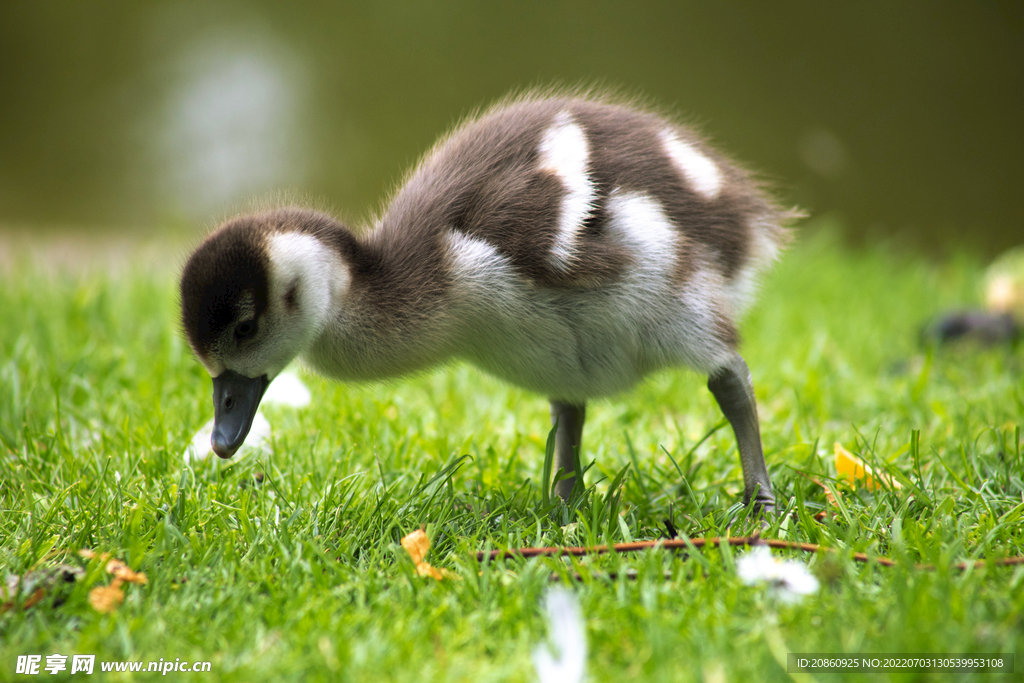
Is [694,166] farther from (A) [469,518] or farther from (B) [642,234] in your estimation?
(A) [469,518]

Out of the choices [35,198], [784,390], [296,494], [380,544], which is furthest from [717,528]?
[35,198]

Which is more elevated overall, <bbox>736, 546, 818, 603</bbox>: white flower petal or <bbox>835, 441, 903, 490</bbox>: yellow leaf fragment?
<bbox>835, 441, 903, 490</bbox>: yellow leaf fragment

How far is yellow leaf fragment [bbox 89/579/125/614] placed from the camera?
1604 millimetres

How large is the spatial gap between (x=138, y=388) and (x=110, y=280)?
1706mm

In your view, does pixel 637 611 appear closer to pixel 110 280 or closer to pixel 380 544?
pixel 380 544

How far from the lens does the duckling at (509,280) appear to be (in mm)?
1871

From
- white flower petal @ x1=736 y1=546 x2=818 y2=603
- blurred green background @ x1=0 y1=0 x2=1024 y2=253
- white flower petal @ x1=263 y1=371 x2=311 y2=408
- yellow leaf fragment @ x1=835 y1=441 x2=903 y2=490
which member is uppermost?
blurred green background @ x1=0 y1=0 x2=1024 y2=253

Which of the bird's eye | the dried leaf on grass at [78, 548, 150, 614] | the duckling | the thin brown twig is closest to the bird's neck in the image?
the duckling

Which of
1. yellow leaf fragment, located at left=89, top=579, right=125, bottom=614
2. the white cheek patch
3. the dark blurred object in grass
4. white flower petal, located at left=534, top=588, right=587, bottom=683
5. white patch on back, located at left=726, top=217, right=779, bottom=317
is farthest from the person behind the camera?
the dark blurred object in grass

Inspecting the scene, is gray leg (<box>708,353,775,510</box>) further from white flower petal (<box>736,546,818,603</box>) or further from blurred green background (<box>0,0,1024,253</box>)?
blurred green background (<box>0,0,1024,253</box>)

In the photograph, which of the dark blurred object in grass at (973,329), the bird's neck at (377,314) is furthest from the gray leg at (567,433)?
the dark blurred object in grass at (973,329)

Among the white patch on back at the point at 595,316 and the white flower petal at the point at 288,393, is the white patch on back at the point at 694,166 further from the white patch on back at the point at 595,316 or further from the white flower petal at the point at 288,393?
the white flower petal at the point at 288,393

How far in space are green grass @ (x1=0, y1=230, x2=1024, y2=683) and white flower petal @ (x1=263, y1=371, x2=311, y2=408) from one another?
0.05 meters

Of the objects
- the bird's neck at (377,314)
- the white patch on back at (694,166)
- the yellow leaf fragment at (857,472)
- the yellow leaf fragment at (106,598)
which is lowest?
the yellow leaf fragment at (106,598)
